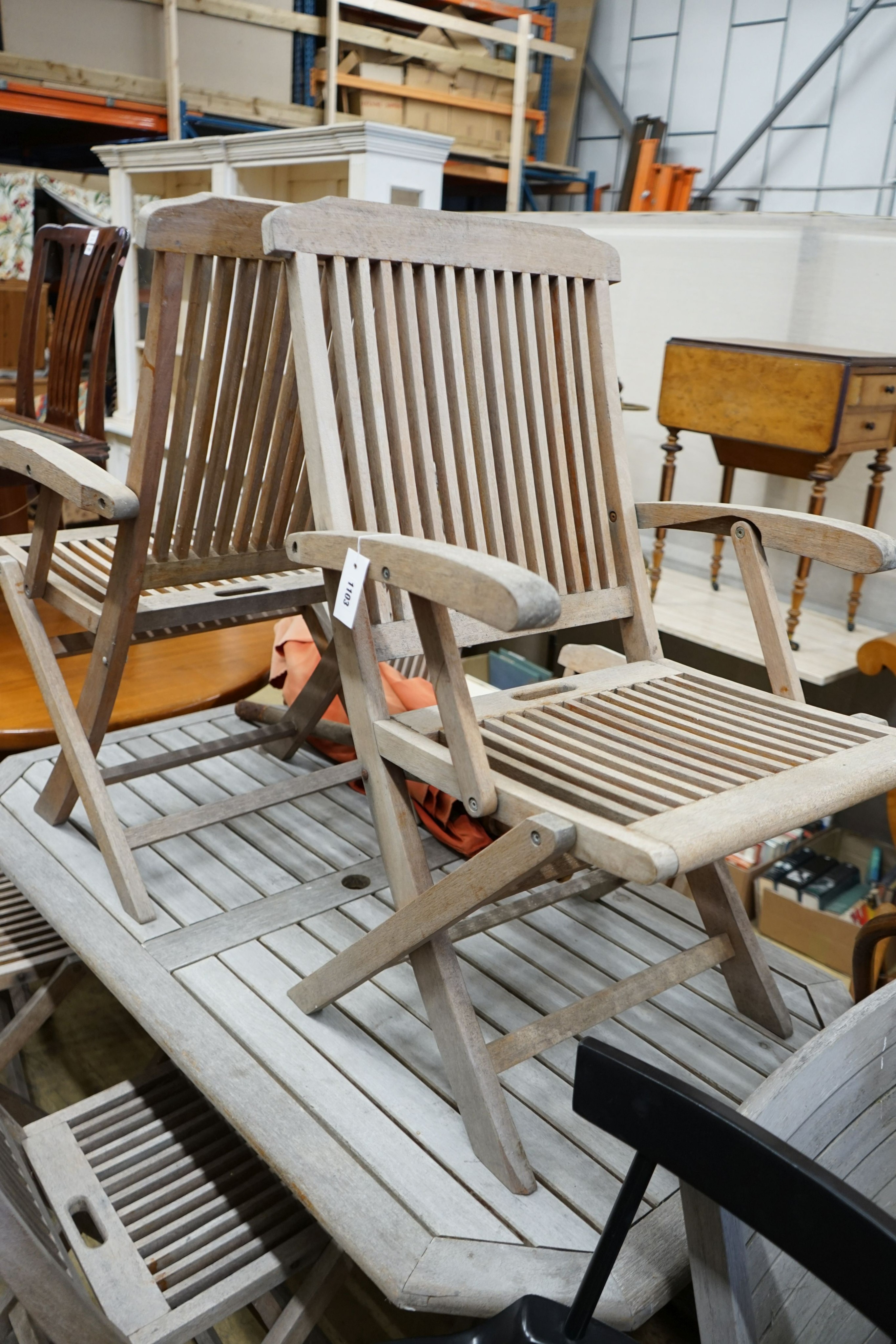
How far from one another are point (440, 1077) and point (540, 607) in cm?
74

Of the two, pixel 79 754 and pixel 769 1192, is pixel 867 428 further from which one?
pixel 769 1192

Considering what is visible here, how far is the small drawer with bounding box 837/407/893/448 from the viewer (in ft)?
9.85

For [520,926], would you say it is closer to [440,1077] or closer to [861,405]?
[440,1077]

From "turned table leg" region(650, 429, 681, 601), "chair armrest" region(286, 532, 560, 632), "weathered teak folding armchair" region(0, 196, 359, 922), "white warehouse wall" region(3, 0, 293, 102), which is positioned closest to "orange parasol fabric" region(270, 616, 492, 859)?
"weathered teak folding armchair" region(0, 196, 359, 922)

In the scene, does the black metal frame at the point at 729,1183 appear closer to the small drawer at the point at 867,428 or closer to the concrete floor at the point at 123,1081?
the concrete floor at the point at 123,1081

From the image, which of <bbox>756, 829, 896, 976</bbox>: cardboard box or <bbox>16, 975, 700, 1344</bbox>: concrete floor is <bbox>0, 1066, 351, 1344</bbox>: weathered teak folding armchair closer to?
<bbox>16, 975, 700, 1344</bbox>: concrete floor

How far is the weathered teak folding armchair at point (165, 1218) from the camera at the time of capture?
4.00ft

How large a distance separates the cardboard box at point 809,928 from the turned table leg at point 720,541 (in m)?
1.21

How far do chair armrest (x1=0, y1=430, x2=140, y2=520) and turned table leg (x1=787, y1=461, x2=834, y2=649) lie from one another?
1990mm

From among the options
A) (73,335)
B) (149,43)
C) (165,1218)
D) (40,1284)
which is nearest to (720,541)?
(73,335)

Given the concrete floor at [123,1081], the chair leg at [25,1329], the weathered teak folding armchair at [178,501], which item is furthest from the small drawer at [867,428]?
the chair leg at [25,1329]

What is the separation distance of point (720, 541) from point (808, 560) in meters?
0.49

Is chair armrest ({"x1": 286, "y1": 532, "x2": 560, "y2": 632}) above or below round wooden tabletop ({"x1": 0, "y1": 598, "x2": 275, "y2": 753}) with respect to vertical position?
above

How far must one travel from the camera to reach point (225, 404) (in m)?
1.70
